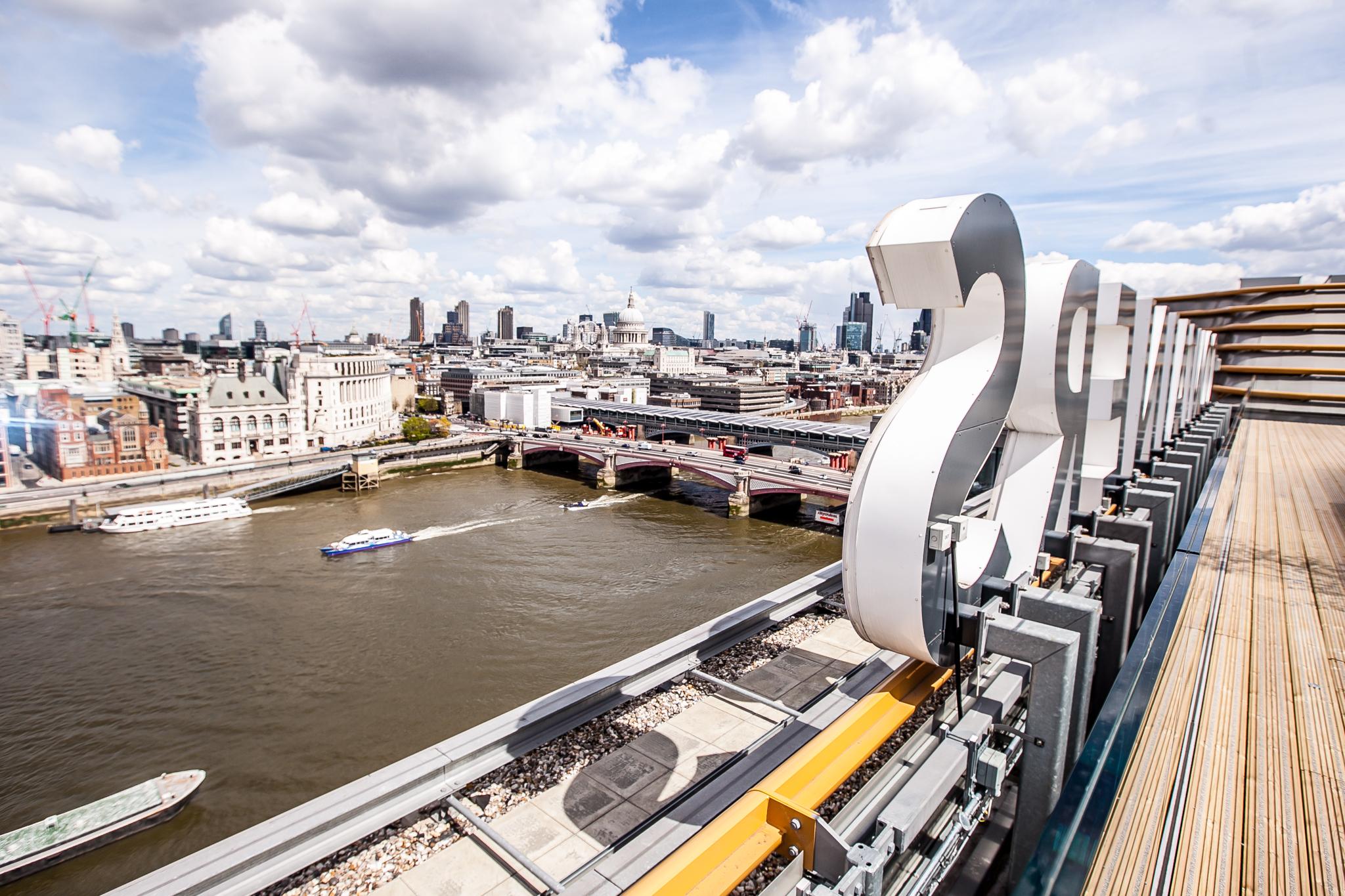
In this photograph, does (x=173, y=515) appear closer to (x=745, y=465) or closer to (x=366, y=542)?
(x=366, y=542)

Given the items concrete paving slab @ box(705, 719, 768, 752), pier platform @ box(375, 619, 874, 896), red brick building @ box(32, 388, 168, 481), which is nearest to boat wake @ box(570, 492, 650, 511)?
pier platform @ box(375, 619, 874, 896)

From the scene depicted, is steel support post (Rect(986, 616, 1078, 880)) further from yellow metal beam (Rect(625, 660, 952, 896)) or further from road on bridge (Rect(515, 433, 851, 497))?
road on bridge (Rect(515, 433, 851, 497))

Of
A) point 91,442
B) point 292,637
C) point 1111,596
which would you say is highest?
point 1111,596

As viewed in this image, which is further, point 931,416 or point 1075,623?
point 1075,623

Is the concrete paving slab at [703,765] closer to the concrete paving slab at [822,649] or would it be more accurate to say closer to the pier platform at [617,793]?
the pier platform at [617,793]

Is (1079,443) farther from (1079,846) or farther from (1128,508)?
(1079,846)

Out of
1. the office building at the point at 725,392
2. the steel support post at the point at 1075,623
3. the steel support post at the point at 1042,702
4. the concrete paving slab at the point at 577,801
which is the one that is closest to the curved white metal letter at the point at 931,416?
the steel support post at the point at 1042,702

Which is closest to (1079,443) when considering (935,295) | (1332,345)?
(935,295)

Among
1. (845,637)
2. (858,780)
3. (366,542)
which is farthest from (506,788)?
(366,542)
